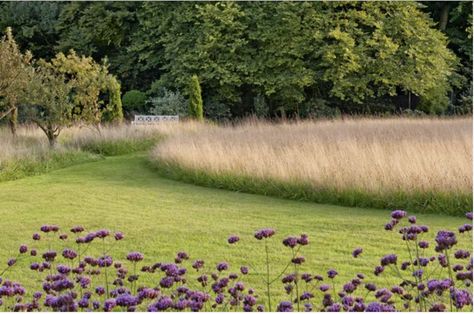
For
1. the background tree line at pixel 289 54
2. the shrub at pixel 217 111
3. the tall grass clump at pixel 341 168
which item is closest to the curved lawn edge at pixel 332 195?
the tall grass clump at pixel 341 168

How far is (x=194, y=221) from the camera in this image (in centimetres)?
736

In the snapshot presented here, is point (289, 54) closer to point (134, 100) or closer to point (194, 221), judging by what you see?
point (134, 100)

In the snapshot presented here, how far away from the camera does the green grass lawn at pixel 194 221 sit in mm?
5676

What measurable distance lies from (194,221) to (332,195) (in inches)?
79.9

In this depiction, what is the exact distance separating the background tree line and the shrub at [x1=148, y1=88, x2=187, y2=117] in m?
0.04

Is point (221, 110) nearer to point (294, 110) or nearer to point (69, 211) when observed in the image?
point (294, 110)

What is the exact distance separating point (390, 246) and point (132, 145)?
441 inches

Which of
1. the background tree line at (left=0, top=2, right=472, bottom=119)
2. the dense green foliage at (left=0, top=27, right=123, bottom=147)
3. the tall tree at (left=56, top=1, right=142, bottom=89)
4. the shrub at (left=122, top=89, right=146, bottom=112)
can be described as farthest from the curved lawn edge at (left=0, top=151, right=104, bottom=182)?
the tall tree at (left=56, top=1, right=142, bottom=89)

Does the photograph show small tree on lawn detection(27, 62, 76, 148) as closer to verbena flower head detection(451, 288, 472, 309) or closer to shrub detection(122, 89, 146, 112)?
shrub detection(122, 89, 146, 112)

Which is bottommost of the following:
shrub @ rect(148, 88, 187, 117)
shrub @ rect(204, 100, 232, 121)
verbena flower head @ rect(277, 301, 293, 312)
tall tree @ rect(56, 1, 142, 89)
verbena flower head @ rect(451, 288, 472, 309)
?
shrub @ rect(204, 100, 232, 121)

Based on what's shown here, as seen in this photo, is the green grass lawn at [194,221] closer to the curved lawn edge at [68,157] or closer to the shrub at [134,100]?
the curved lawn edge at [68,157]

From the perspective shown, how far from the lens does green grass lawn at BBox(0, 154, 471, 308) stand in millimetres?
5676

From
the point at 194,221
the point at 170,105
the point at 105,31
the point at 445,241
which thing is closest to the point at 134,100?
the point at 170,105

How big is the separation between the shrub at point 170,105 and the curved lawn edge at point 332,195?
44.6 feet
